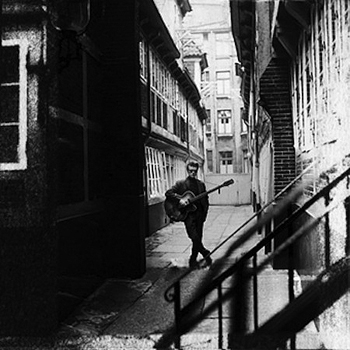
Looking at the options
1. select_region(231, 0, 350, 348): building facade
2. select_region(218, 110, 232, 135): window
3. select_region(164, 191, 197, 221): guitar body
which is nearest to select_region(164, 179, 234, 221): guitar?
select_region(164, 191, 197, 221): guitar body

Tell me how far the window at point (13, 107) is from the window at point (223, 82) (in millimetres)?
32922

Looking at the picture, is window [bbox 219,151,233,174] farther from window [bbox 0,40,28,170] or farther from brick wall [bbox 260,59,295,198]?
window [bbox 0,40,28,170]

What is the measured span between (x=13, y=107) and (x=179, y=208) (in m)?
3.45

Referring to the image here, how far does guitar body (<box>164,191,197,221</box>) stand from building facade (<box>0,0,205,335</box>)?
534 mm

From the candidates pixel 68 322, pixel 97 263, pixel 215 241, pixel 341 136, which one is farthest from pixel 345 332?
pixel 215 241

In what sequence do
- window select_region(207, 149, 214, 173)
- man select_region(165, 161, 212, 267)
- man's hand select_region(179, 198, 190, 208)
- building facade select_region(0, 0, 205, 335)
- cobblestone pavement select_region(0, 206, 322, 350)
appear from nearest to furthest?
cobblestone pavement select_region(0, 206, 322, 350) < building facade select_region(0, 0, 205, 335) < man's hand select_region(179, 198, 190, 208) < man select_region(165, 161, 212, 267) < window select_region(207, 149, 214, 173)

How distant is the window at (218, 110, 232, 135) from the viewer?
121 ft

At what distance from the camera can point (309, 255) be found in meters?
5.71

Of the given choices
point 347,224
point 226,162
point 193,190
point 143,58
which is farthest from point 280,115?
point 226,162

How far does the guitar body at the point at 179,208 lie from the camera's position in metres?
8.02

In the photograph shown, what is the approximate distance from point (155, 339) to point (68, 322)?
49.6 inches

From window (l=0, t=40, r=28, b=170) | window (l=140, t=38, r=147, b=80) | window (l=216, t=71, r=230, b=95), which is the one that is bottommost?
window (l=0, t=40, r=28, b=170)

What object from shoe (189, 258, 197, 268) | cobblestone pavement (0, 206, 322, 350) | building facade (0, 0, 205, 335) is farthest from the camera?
shoe (189, 258, 197, 268)

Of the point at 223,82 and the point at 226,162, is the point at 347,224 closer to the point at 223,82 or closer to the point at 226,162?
the point at 226,162
